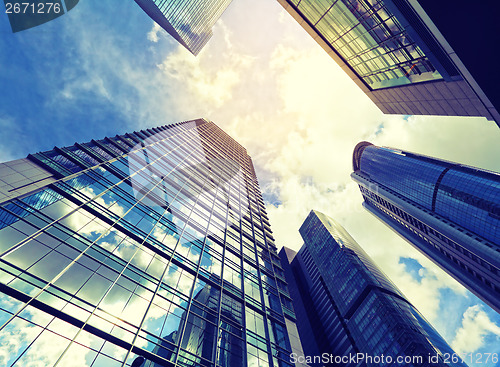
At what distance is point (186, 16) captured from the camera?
7156 cm

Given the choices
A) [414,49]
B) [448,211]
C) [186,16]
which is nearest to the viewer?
[414,49]

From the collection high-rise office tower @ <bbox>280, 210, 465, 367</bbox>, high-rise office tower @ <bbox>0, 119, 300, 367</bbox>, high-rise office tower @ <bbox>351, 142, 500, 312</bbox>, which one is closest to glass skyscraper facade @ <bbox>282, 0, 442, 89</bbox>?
high-rise office tower @ <bbox>0, 119, 300, 367</bbox>

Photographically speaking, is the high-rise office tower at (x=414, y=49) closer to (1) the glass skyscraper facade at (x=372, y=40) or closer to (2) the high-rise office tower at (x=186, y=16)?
(1) the glass skyscraper facade at (x=372, y=40)

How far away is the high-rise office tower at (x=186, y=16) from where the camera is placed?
62375 millimetres

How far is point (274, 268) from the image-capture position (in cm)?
2902

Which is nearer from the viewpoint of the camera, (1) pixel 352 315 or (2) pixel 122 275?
(2) pixel 122 275

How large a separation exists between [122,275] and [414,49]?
29.6 meters

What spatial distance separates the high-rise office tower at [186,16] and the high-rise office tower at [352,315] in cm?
10399

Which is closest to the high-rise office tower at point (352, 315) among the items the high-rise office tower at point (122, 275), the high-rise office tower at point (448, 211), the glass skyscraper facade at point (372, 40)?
the high-rise office tower at point (448, 211)

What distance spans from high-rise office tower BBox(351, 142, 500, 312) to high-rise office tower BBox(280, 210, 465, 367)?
26.4 metres

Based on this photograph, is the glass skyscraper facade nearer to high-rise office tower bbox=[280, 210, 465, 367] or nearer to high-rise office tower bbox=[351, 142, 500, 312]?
high-rise office tower bbox=[280, 210, 465, 367]

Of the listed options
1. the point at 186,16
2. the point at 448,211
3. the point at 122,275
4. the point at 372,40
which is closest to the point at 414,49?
the point at 372,40

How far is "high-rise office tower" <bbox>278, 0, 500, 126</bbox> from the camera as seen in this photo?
1391cm

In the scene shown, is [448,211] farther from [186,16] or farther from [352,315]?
[186,16]
